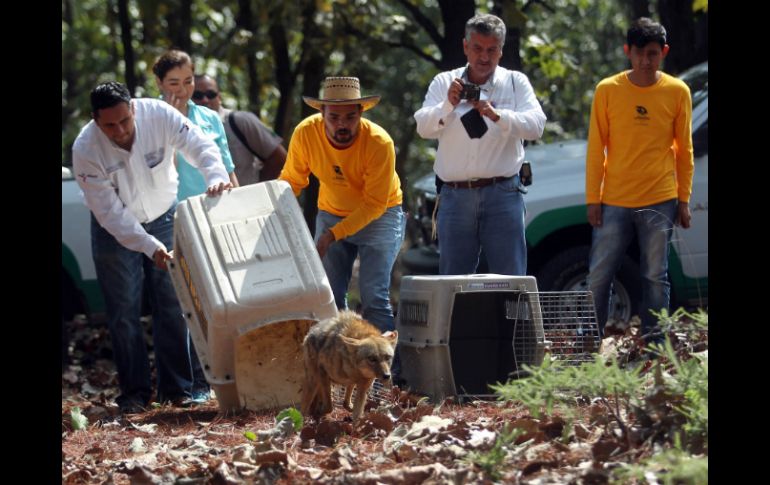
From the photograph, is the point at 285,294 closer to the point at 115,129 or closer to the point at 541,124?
the point at 115,129

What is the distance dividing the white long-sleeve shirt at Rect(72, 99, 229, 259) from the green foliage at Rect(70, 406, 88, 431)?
41.8 inches

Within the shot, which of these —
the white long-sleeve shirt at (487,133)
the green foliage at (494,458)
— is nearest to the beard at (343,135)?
the white long-sleeve shirt at (487,133)

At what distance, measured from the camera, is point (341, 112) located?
7.31 m

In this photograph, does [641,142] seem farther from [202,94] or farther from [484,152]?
[202,94]

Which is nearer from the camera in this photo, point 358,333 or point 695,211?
point 358,333

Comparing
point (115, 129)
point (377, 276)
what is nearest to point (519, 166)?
point (377, 276)

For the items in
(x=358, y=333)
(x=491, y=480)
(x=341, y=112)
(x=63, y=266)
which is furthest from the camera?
(x=63, y=266)

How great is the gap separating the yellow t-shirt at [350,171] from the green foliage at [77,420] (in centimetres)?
187

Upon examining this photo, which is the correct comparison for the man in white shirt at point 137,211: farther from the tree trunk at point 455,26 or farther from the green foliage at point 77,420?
the tree trunk at point 455,26

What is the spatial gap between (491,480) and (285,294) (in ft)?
7.00

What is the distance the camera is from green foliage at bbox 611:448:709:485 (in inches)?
167

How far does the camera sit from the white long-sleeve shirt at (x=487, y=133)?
7.64 m
